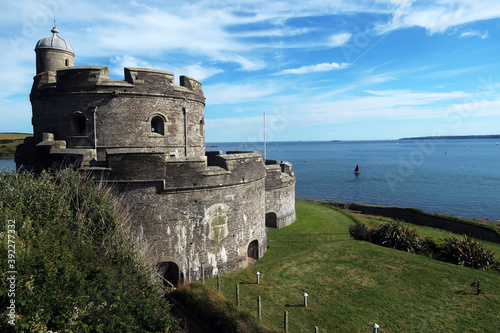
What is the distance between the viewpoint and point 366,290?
44.4 feet

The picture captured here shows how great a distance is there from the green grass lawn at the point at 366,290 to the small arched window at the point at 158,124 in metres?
8.64

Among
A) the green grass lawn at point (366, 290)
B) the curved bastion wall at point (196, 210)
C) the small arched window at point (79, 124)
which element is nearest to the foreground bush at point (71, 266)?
the curved bastion wall at point (196, 210)

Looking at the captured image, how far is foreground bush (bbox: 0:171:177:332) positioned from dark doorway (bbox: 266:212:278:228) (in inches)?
594

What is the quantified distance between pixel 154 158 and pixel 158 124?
386 centimetres

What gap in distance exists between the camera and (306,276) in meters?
15.1

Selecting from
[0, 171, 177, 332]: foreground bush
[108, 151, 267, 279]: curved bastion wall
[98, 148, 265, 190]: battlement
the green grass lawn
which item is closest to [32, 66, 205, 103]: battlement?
[98, 148, 265, 190]: battlement

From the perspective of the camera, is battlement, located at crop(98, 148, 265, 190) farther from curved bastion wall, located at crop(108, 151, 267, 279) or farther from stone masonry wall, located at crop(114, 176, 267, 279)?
stone masonry wall, located at crop(114, 176, 267, 279)

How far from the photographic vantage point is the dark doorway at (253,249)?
17.3 metres

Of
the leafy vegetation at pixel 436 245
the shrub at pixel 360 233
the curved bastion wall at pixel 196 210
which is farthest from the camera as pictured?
the shrub at pixel 360 233

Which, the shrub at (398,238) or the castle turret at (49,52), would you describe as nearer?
the castle turret at (49,52)

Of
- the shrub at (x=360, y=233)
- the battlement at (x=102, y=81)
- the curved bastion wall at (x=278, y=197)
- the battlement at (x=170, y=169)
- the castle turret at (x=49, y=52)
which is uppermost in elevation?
the castle turret at (x=49, y=52)

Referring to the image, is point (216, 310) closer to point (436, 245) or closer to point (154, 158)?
point (154, 158)

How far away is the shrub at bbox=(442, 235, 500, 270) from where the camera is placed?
1673 centimetres

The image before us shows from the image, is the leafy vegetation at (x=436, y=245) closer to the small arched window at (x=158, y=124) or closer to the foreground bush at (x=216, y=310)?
the foreground bush at (x=216, y=310)
